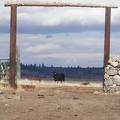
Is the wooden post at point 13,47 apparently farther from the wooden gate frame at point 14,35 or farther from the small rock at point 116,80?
the small rock at point 116,80

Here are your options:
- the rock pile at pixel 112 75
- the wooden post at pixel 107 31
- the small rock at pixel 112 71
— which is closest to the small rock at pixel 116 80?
the rock pile at pixel 112 75

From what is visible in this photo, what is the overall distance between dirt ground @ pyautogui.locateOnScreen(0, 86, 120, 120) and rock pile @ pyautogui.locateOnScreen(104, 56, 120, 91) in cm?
245

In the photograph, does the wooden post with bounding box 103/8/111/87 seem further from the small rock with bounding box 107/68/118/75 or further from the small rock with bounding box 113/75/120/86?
the small rock with bounding box 113/75/120/86

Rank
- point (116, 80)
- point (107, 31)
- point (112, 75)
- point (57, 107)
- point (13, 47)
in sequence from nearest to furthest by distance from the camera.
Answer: point (57, 107) → point (116, 80) → point (112, 75) → point (13, 47) → point (107, 31)

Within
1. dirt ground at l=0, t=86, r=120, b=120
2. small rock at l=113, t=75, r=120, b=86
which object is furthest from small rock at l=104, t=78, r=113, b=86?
dirt ground at l=0, t=86, r=120, b=120

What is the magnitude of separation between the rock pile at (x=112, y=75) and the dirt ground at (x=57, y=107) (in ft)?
8.03

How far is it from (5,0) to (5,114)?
8.77 m

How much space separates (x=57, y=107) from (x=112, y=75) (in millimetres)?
6121

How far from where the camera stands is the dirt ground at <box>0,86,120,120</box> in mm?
13648

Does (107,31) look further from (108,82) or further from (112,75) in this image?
(108,82)

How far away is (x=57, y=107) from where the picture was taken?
15008mm

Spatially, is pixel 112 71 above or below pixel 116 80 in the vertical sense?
above

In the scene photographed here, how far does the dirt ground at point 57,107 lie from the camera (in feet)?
44.8

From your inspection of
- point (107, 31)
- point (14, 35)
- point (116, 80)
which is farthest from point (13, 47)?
point (116, 80)
